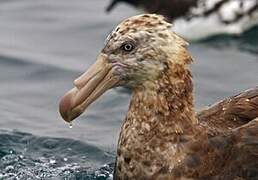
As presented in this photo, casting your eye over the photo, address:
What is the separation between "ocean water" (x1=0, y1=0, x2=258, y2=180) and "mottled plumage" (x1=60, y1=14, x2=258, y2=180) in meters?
1.58

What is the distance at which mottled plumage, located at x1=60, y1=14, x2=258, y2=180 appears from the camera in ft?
20.6

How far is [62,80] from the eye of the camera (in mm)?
10617

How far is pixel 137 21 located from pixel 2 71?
15.5 feet

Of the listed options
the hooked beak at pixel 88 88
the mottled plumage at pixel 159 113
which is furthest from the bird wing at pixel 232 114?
the hooked beak at pixel 88 88

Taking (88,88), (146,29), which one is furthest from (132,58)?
(88,88)

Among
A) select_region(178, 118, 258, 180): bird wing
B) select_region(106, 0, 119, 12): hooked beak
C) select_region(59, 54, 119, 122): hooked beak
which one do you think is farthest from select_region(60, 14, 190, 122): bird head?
select_region(106, 0, 119, 12): hooked beak

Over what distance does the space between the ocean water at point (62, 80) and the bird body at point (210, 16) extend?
103mm

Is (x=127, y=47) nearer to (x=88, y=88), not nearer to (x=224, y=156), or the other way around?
(x=88, y=88)

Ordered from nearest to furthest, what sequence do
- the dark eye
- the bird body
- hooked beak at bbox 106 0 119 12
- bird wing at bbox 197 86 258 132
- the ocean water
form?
the dark eye
bird wing at bbox 197 86 258 132
the ocean water
the bird body
hooked beak at bbox 106 0 119 12

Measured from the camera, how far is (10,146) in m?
8.62

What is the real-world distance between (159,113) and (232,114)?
538 millimetres

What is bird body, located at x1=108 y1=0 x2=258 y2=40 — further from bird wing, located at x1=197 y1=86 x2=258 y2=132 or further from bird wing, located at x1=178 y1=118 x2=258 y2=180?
bird wing, located at x1=178 y1=118 x2=258 y2=180

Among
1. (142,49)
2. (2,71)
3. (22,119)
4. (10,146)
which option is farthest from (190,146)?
(2,71)

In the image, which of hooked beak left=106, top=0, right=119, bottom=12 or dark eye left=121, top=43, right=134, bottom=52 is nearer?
dark eye left=121, top=43, right=134, bottom=52
